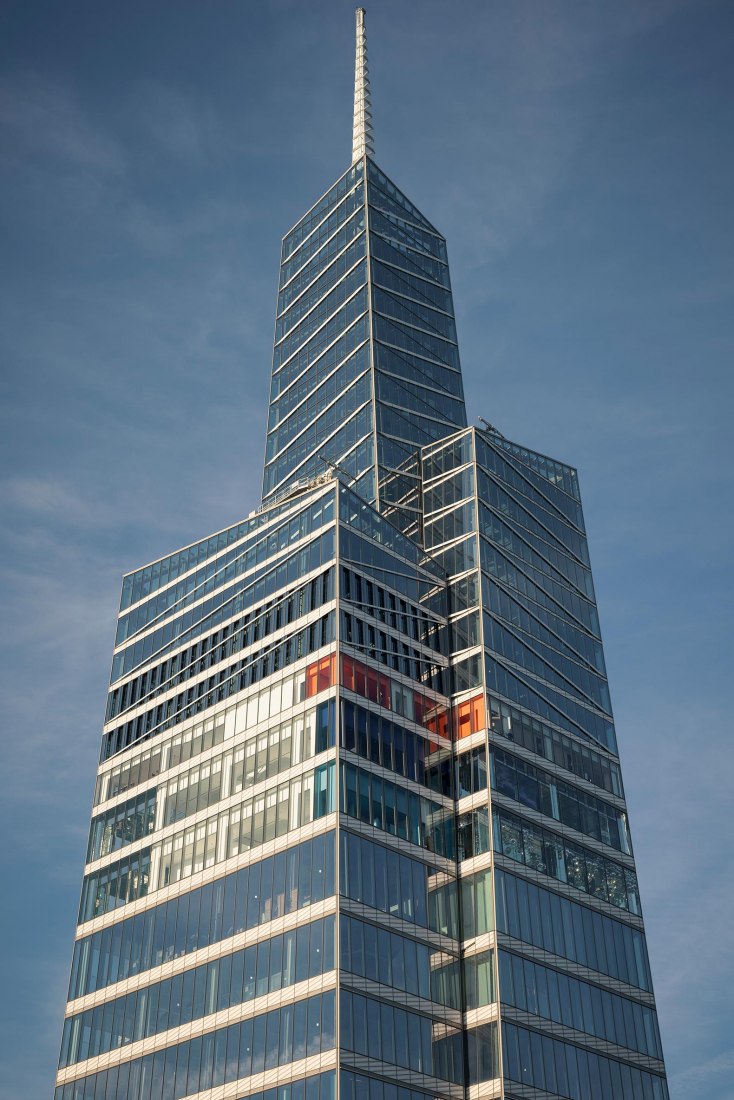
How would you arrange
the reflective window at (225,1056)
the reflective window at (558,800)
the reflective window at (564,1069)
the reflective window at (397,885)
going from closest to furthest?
the reflective window at (225,1056) < the reflective window at (397,885) < the reflective window at (564,1069) < the reflective window at (558,800)

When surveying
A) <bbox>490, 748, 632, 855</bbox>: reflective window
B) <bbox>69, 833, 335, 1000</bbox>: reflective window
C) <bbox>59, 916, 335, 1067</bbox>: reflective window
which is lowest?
<bbox>59, 916, 335, 1067</bbox>: reflective window

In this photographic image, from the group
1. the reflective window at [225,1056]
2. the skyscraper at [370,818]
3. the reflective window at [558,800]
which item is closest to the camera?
the reflective window at [225,1056]

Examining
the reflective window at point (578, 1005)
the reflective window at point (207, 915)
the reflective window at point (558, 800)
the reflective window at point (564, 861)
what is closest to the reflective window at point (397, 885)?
the reflective window at point (207, 915)

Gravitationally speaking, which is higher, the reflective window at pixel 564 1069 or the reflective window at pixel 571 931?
the reflective window at pixel 571 931

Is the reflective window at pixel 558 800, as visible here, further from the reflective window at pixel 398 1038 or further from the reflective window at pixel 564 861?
the reflective window at pixel 398 1038

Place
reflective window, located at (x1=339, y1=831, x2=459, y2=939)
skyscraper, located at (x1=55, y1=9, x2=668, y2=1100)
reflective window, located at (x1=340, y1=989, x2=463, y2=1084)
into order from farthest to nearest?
reflective window, located at (x1=339, y1=831, x2=459, y2=939)
skyscraper, located at (x1=55, y1=9, x2=668, y2=1100)
reflective window, located at (x1=340, y1=989, x2=463, y2=1084)

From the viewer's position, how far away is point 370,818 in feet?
341

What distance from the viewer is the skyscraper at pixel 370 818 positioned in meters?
99.2

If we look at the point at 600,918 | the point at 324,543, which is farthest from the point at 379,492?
the point at 600,918

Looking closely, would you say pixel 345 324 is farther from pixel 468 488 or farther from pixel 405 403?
pixel 468 488

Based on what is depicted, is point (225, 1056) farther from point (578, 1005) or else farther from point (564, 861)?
point (564, 861)

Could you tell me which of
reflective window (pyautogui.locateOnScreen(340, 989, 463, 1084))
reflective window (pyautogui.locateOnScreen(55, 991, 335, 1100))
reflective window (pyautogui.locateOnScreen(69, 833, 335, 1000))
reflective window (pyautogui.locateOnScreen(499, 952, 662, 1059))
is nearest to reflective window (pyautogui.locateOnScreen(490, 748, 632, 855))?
reflective window (pyautogui.locateOnScreen(499, 952, 662, 1059))

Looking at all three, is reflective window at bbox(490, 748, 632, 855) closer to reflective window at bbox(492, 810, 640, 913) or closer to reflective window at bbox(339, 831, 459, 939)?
reflective window at bbox(492, 810, 640, 913)

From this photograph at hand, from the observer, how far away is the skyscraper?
9925cm
